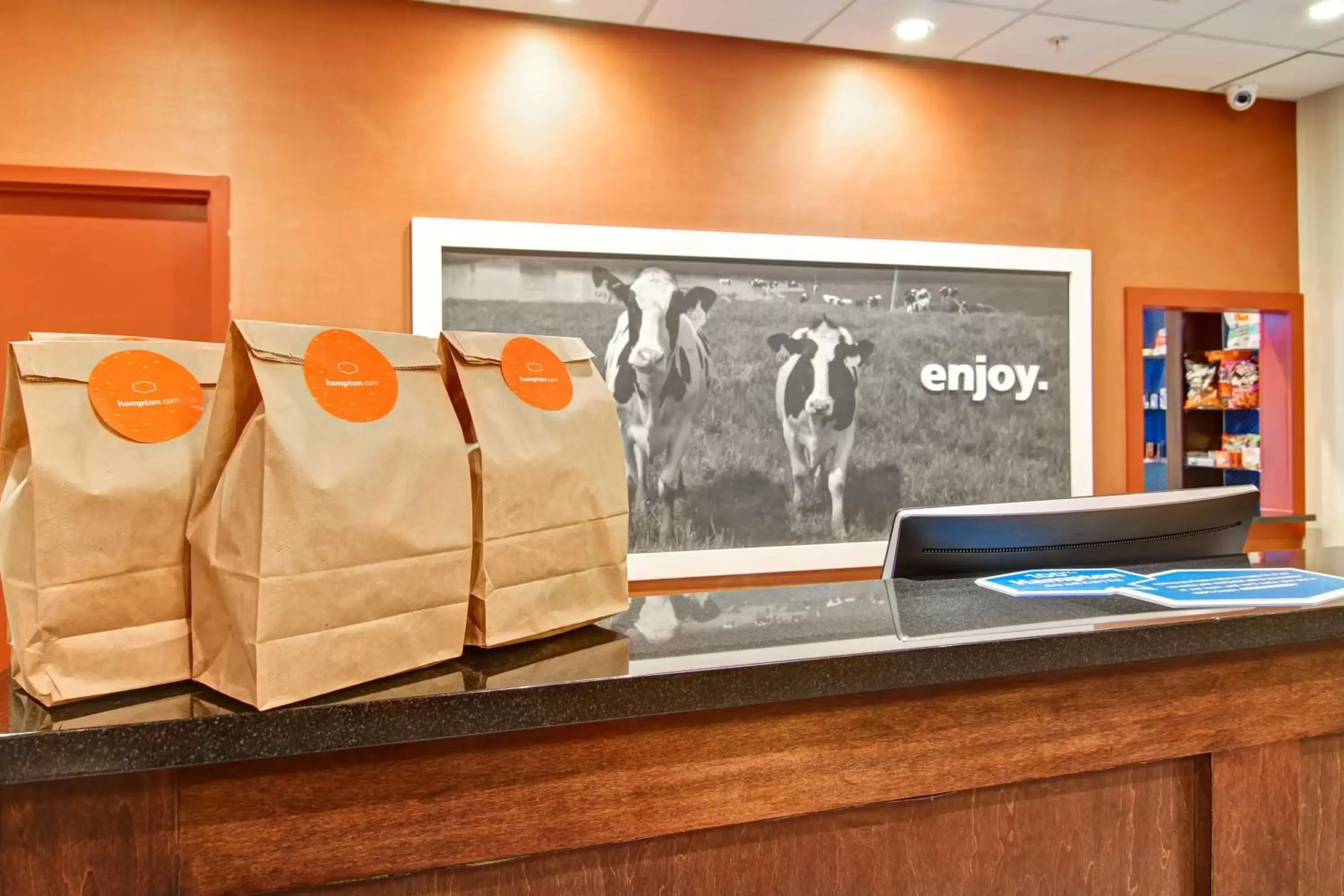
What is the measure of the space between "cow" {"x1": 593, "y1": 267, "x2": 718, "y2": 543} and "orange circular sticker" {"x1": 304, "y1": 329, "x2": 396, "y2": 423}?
2338mm

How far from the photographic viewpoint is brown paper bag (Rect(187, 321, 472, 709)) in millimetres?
732

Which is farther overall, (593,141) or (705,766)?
(593,141)

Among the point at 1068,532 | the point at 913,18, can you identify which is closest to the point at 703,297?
the point at 913,18

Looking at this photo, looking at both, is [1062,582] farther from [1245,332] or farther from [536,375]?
[1245,332]

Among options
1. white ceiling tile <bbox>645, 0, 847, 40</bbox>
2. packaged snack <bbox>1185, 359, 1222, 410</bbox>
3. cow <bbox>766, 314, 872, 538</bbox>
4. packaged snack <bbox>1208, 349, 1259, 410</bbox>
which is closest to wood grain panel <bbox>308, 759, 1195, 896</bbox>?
cow <bbox>766, 314, 872, 538</bbox>

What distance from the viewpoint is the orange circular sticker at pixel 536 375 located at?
0.94 m

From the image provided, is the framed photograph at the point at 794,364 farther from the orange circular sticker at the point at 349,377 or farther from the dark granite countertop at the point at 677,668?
the orange circular sticker at the point at 349,377

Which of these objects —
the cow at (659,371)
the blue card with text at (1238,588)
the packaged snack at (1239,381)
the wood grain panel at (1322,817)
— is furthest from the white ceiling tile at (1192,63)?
the wood grain panel at (1322,817)

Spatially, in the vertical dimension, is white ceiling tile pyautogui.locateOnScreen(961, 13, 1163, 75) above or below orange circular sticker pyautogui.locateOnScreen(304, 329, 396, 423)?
above

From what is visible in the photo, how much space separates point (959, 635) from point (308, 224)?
258 centimetres

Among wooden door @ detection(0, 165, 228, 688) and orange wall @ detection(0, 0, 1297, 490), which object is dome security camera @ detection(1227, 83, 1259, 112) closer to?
orange wall @ detection(0, 0, 1297, 490)

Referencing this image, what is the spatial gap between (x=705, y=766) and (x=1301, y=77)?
4.30 metres

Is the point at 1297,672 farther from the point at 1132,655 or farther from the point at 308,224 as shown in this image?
the point at 308,224

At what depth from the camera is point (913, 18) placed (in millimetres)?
3195
